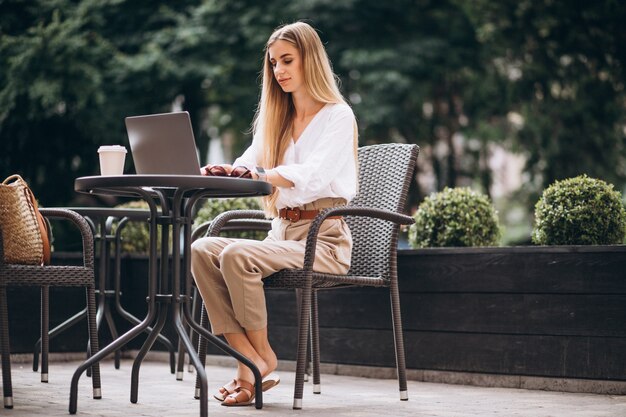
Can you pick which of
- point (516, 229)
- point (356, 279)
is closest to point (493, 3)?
point (516, 229)

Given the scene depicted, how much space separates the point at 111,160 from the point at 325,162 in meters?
0.81

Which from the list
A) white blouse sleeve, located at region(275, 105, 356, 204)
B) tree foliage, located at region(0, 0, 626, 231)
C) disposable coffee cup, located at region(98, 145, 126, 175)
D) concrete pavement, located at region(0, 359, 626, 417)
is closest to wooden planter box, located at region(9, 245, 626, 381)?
concrete pavement, located at region(0, 359, 626, 417)

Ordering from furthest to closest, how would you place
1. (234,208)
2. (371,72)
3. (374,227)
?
(371,72), (234,208), (374,227)

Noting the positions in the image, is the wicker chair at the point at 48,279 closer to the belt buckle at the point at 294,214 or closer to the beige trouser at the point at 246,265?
the beige trouser at the point at 246,265

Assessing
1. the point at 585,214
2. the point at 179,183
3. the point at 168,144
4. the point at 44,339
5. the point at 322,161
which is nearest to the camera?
the point at 179,183

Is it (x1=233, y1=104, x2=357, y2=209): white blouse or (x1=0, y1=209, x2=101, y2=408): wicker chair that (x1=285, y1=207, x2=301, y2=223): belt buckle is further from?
(x1=0, y1=209, x2=101, y2=408): wicker chair

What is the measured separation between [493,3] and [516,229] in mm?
6003

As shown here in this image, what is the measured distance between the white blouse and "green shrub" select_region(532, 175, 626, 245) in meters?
1.17

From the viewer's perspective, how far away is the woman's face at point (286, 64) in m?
3.99

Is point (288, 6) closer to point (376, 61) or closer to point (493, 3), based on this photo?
point (376, 61)

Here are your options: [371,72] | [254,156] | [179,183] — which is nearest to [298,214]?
[254,156]

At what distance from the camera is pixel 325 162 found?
3.84 metres

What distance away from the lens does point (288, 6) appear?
13.2 metres

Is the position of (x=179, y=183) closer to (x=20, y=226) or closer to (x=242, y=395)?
(x=20, y=226)
